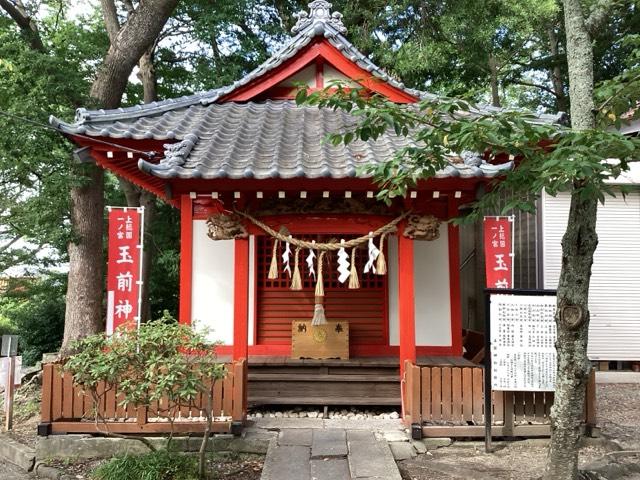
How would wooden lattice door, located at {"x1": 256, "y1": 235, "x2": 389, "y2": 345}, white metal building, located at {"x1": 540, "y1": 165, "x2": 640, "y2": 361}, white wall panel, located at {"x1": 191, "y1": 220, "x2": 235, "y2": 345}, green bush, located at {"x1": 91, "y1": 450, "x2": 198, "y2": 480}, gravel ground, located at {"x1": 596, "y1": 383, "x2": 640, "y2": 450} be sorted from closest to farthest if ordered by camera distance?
green bush, located at {"x1": 91, "y1": 450, "x2": 198, "y2": 480} → gravel ground, located at {"x1": 596, "y1": 383, "x2": 640, "y2": 450} → white wall panel, located at {"x1": 191, "y1": 220, "x2": 235, "y2": 345} → wooden lattice door, located at {"x1": 256, "y1": 235, "x2": 389, "y2": 345} → white metal building, located at {"x1": 540, "y1": 165, "x2": 640, "y2": 361}

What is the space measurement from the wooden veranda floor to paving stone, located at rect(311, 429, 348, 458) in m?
0.97

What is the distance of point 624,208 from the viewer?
9.64 m

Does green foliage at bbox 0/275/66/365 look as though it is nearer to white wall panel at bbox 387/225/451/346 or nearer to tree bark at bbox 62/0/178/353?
tree bark at bbox 62/0/178/353

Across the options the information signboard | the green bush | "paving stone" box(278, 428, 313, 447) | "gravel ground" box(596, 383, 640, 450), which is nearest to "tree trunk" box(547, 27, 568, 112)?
"gravel ground" box(596, 383, 640, 450)

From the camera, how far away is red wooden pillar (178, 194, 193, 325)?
6.96 meters

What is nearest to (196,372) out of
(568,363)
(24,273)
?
(568,363)

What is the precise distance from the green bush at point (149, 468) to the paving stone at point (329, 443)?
1288mm

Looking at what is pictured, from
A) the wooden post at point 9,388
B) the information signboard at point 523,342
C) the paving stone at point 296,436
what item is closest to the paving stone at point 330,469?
the paving stone at point 296,436

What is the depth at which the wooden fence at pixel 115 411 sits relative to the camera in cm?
537

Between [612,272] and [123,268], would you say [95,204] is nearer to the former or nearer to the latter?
[123,268]

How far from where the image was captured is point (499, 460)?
16.7 ft

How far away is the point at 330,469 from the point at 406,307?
2.31m

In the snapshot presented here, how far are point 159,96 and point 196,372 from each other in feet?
41.5

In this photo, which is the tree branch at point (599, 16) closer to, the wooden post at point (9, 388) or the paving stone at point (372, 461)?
the paving stone at point (372, 461)
